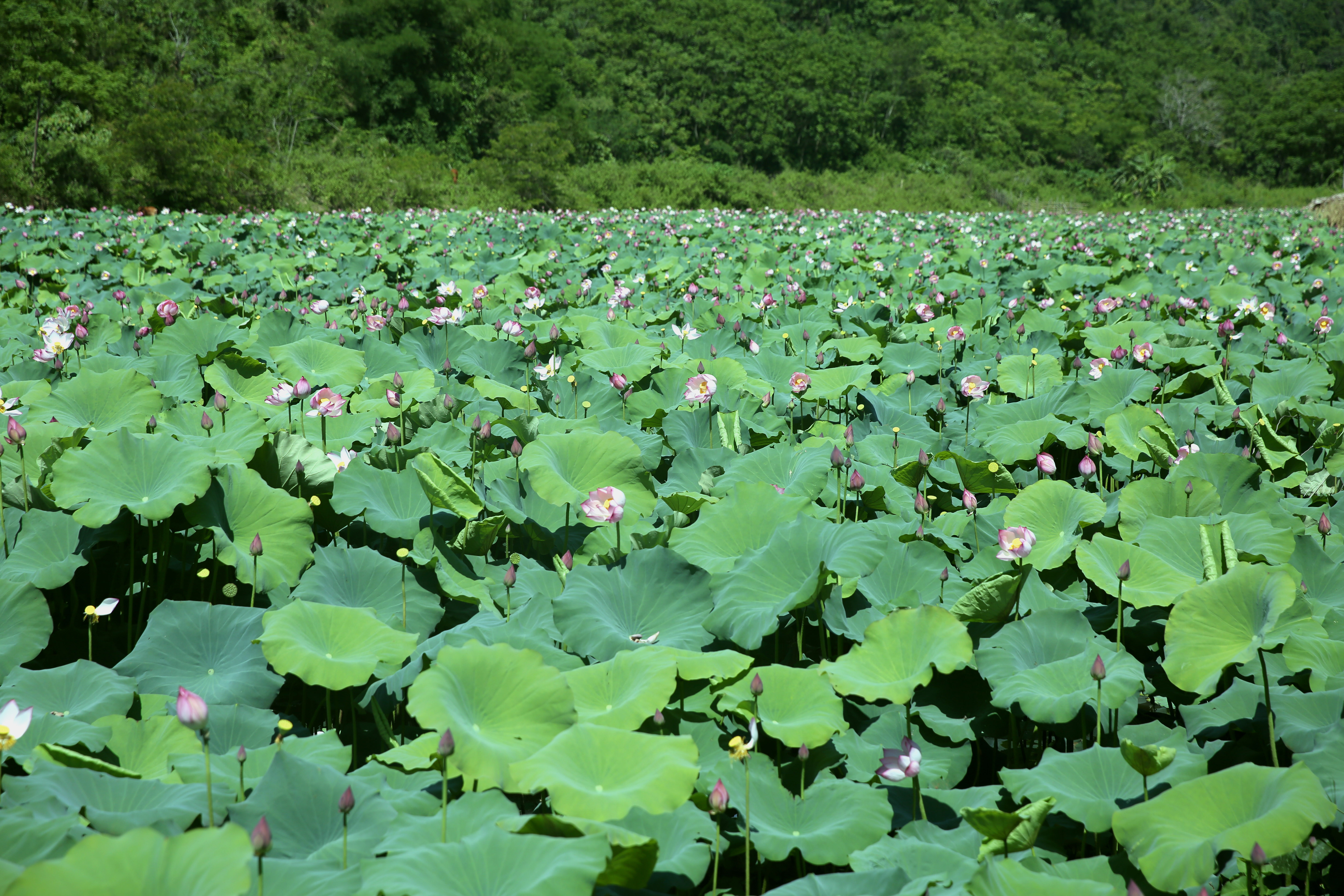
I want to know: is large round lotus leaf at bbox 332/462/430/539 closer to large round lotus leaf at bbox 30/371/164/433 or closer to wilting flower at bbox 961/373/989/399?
large round lotus leaf at bbox 30/371/164/433

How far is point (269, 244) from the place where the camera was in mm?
6867

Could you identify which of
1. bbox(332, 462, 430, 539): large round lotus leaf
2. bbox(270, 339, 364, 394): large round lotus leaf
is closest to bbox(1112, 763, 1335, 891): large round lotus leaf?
bbox(332, 462, 430, 539): large round lotus leaf

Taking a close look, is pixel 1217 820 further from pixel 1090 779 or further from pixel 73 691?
pixel 73 691

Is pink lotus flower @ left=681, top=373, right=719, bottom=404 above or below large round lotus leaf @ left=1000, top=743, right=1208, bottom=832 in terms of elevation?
above

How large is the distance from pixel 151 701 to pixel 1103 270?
5.72 metres

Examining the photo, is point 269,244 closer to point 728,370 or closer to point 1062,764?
point 728,370

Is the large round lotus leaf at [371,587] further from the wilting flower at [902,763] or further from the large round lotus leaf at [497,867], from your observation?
the wilting flower at [902,763]

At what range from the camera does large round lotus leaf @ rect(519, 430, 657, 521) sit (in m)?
1.79

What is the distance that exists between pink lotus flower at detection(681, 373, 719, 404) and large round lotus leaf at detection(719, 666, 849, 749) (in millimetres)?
1042

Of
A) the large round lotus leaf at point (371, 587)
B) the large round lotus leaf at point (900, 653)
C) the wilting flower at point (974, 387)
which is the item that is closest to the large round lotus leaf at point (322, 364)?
the large round lotus leaf at point (371, 587)

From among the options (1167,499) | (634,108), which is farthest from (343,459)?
(634,108)

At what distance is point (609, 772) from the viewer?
1.02 meters

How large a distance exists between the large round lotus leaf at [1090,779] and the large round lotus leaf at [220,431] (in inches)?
61.5

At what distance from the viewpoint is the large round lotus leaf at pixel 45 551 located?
1.50 metres
